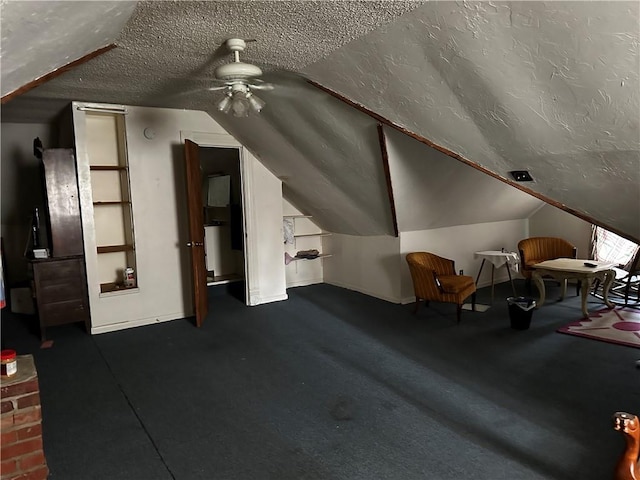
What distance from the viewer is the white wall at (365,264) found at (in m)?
5.42

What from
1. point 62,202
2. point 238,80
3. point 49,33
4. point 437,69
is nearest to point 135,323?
point 62,202

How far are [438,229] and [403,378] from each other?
8.99ft

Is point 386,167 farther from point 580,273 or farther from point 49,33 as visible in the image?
point 49,33

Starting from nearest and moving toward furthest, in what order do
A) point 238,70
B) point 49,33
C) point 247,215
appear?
point 49,33
point 238,70
point 247,215

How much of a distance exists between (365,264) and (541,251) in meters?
2.40

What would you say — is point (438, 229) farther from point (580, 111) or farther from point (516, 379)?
point (580, 111)

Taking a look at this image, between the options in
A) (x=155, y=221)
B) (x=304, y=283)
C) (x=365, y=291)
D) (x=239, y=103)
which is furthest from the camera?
(x=304, y=283)

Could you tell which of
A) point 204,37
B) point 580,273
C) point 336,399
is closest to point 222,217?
point 204,37

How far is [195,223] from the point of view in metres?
4.71

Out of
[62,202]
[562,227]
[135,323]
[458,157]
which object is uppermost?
[458,157]

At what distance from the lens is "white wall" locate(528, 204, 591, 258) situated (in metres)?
6.28

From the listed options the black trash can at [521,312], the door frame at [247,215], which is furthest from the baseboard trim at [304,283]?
the black trash can at [521,312]

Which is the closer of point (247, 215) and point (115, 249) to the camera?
point (115, 249)

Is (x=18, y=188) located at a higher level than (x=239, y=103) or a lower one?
lower
